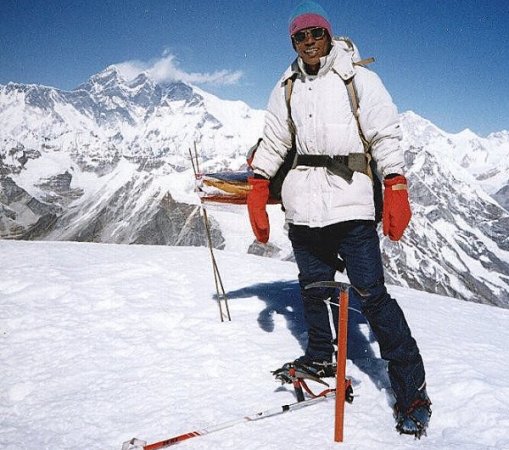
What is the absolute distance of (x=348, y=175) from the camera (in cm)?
402

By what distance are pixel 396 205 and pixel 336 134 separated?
0.85 m

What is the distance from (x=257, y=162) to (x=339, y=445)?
273 centimetres

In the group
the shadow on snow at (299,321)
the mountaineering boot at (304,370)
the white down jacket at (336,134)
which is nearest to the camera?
the white down jacket at (336,134)

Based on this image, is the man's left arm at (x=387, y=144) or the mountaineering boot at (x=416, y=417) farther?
the man's left arm at (x=387, y=144)

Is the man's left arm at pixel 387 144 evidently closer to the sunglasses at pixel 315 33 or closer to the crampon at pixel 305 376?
the sunglasses at pixel 315 33

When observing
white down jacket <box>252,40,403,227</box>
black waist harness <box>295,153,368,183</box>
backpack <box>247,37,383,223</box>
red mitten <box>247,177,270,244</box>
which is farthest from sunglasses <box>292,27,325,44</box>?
red mitten <box>247,177,270,244</box>

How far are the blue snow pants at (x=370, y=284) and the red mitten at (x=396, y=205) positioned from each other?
0.65 ft

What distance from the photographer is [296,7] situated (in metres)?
4.28

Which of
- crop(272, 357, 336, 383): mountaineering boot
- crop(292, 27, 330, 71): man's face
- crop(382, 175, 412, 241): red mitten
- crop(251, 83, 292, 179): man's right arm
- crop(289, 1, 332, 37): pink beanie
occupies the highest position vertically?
crop(289, 1, 332, 37): pink beanie

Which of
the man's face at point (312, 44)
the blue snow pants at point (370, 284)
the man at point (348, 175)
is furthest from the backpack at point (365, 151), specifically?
the blue snow pants at point (370, 284)

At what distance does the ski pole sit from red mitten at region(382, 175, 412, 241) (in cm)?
168

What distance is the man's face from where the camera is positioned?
4055mm

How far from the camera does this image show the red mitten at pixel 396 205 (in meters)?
3.76

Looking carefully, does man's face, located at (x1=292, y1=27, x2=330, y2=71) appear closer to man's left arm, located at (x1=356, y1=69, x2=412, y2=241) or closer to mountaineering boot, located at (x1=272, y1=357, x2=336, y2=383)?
man's left arm, located at (x1=356, y1=69, x2=412, y2=241)
